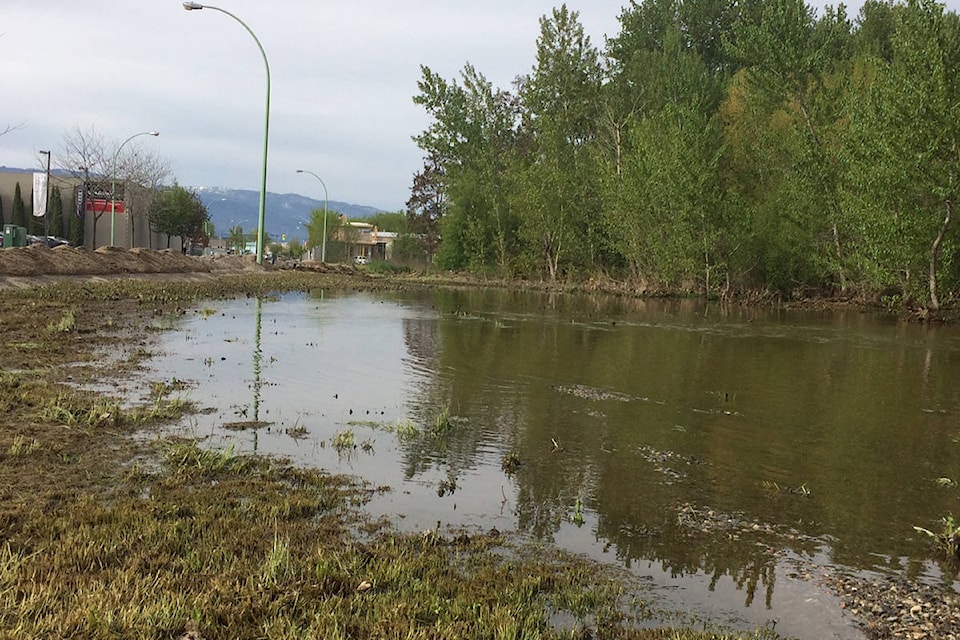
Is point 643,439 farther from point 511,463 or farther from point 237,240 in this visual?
point 237,240

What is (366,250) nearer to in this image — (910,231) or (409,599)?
(910,231)

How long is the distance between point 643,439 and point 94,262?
29.1 metres

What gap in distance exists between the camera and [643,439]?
9219 mm

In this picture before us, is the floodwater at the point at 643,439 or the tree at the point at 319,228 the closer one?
the floodwater at the point at 643,439

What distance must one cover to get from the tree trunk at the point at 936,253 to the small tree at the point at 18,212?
7275cm

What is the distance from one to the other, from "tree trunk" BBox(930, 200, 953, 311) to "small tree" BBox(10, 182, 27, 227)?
72.8 m

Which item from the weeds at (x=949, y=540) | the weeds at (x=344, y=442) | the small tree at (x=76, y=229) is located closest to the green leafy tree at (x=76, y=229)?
the small tree at (x=76, y=229)

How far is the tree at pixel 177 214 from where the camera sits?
3041 inches

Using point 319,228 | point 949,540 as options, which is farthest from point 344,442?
point 319,228

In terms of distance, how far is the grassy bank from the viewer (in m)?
3.93

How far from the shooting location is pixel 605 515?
21.0 feet

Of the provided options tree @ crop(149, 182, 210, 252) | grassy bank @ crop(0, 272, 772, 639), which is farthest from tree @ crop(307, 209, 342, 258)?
grassy bank @ crop(0, 272, 772, 639)

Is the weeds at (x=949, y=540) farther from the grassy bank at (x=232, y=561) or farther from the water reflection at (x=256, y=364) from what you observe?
the water reflection at (x=256, y=364)

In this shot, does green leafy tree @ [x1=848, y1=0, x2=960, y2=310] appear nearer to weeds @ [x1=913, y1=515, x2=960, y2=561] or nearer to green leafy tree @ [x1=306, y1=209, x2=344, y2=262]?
weeds @ [x1=913, y1=515, x2=960, y2=561]
